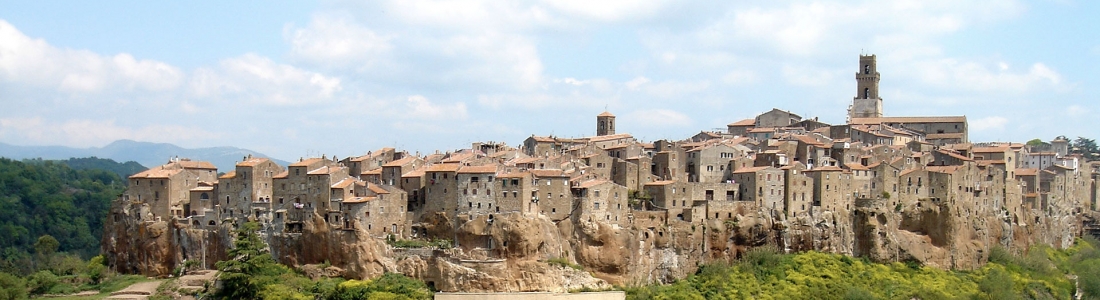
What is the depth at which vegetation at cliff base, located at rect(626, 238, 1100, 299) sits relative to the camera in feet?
180

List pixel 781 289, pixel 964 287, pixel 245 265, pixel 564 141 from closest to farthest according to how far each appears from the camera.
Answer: pixel 245 265
pixel 781 289
pixel 964 287
pixel 564 141

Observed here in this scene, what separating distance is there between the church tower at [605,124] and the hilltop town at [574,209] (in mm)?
7423

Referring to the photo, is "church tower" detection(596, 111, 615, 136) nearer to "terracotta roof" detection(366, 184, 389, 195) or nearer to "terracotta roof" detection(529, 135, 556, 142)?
"terracotta roof" detection(529, 135, 556, 142)

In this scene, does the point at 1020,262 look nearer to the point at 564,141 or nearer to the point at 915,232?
the point at 915,232

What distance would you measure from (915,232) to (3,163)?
9326cm

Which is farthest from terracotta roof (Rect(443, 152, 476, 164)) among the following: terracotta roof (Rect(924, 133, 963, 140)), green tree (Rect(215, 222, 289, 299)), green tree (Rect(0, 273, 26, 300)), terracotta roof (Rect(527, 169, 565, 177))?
terracotta roof (Rect(924, 133, 963, 140))

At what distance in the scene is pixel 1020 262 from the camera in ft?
216

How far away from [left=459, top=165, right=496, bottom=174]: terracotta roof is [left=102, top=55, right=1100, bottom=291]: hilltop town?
0.07 m

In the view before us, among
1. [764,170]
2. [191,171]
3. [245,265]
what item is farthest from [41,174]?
[764,170]

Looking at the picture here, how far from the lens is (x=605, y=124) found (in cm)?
7444

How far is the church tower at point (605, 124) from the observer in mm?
74400

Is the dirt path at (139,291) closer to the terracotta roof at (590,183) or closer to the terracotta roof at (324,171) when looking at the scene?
the terracotta roof at (324,171)

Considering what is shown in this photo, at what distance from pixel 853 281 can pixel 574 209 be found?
15.0m

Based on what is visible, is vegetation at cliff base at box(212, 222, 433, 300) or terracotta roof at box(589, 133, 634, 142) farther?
terracotta roof at box(589, 133, 634, 142)
